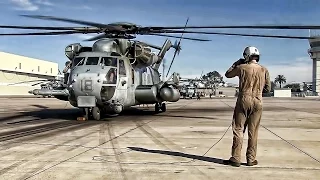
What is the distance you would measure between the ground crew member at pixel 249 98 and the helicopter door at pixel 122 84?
376 inches

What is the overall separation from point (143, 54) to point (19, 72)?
264ft

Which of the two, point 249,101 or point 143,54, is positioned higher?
point 143,54

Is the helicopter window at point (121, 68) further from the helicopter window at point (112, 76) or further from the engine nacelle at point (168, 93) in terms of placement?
the engine nacelle at point (168, 93)

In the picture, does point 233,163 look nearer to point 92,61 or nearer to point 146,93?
point 92,61

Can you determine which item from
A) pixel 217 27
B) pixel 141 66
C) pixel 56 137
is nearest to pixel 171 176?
pixel 56 137

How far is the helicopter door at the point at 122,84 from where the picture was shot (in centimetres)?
1593

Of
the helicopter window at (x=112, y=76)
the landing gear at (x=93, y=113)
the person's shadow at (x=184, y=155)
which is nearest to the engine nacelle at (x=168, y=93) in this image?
the helicopter window at (x=112, y=76)

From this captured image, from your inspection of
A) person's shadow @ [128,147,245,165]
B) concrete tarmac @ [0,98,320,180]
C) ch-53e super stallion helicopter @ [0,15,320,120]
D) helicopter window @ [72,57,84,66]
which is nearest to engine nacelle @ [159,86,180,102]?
ch-53e super stallion helicopter @ [0,15,320,120]

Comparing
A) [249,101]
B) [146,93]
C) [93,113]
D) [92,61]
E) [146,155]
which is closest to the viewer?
[249,101]

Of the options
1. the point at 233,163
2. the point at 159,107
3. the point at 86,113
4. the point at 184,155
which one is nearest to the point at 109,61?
the point at 86,113

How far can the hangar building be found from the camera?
85.6 metres

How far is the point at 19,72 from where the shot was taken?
9100 centimetres

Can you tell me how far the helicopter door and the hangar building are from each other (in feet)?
226

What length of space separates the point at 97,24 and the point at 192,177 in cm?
995
